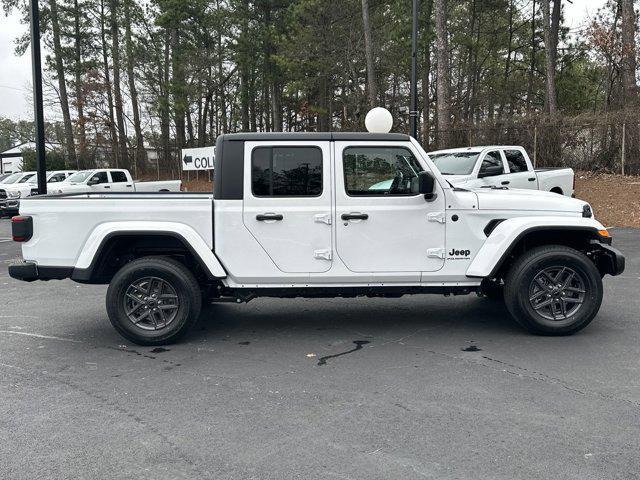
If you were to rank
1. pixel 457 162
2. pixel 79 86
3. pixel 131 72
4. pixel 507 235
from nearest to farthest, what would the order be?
pixel 507 235 < pixel 457 162 < pixel 131 72 < pixel 79 86

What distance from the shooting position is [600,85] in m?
35.0

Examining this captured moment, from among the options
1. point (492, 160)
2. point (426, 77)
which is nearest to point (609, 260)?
point (492, 160)

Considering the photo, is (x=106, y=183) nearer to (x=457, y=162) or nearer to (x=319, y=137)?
(x=457, y=162)

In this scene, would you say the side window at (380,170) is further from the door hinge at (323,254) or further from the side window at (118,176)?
the side window at (118,176)

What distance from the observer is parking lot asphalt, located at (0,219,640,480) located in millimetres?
3221

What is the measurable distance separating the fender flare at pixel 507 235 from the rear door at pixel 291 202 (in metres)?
1.41

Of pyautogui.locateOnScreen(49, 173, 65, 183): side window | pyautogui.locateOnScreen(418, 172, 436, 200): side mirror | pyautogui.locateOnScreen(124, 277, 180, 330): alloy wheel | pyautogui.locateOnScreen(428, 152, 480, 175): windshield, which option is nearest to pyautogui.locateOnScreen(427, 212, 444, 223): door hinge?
pyautogui.locateOnScreen(418, 172, 436, 200): side mirror

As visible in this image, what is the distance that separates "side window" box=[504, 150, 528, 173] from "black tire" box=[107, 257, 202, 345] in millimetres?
9661

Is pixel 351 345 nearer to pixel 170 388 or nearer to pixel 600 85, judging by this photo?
pixel 170 388

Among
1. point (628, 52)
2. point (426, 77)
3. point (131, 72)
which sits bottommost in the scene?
point (628, 52)

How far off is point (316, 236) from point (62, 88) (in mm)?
37233

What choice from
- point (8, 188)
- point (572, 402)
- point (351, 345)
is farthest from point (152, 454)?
point (8, 188)

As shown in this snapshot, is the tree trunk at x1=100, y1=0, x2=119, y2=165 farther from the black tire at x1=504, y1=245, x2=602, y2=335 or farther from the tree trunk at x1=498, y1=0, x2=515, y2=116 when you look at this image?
the black tire at x1=504, y1=245, x2=602, y2=335

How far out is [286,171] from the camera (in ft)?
17.9
